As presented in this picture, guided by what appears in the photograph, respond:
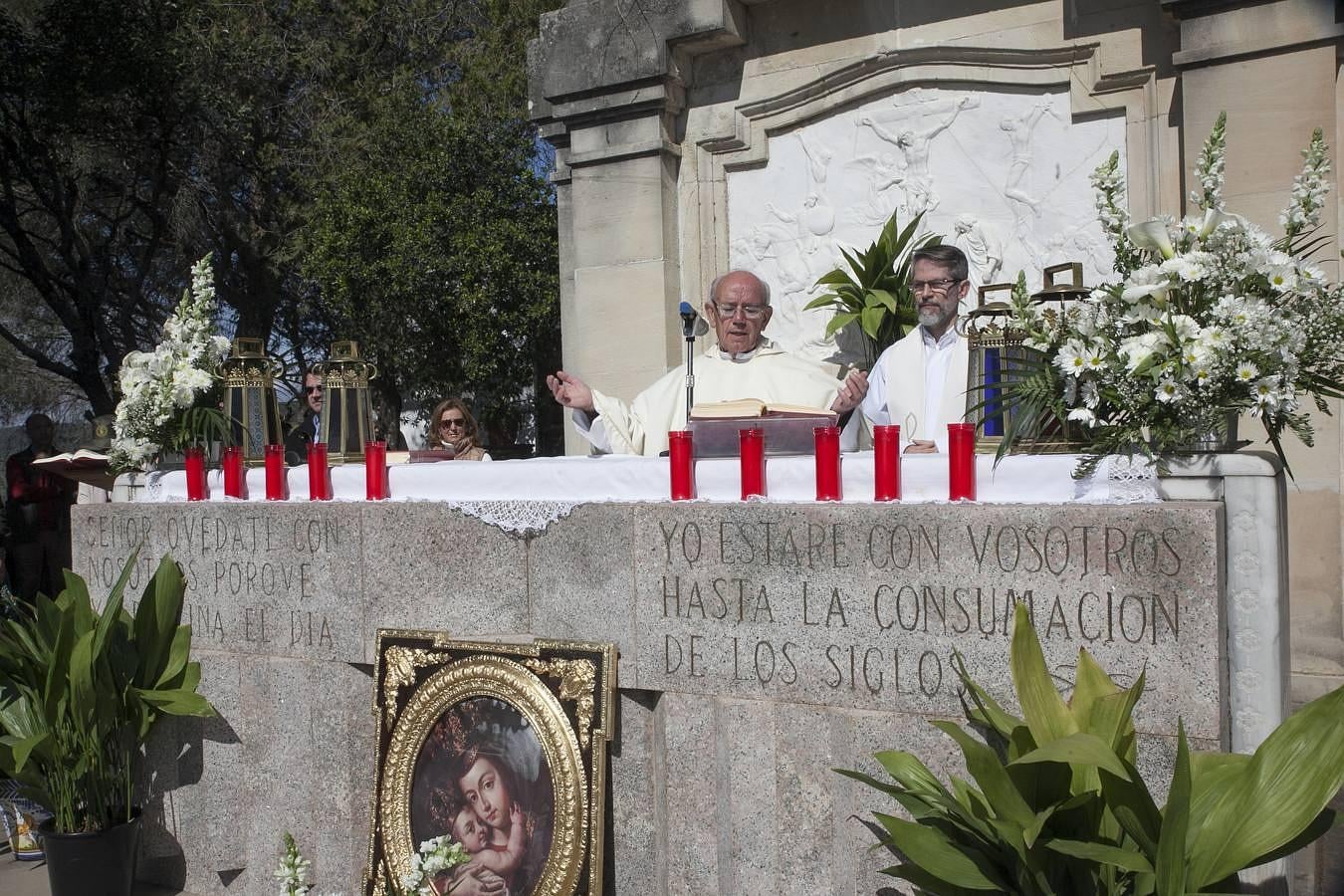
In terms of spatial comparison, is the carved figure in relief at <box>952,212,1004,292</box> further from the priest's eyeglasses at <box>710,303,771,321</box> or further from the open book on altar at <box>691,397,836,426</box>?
the open book on altar at <box>691,397,836,426</box>

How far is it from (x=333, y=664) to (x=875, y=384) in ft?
8.41

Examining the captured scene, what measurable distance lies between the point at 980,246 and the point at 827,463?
11.6ft

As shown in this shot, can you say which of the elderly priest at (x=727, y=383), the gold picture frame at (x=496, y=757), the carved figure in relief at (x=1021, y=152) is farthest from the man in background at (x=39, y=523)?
the carved figure in relief at (x=1021, y=152)

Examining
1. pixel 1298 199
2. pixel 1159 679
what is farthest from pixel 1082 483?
pixel 1298 199

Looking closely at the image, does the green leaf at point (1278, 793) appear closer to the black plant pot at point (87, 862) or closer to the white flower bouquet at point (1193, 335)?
the white flower bouquet at point (1193, 335)

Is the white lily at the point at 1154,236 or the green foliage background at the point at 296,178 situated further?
the green foliage background at the point at 296,178

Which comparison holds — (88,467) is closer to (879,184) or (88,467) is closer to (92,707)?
(92,707)

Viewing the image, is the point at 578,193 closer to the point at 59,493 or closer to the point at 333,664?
the point at 333,664

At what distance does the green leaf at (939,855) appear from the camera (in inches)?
105

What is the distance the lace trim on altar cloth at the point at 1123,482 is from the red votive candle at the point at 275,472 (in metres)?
3.09

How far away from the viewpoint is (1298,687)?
514cm

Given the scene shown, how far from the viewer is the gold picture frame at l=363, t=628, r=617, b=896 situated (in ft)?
11.6

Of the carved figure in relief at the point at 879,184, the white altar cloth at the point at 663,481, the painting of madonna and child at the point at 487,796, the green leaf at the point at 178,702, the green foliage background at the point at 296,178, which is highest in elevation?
the green foliage background at the point at 296,178

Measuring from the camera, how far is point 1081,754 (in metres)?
2.34
